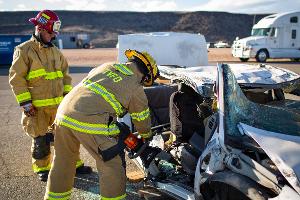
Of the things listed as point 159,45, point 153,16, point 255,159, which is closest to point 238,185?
point 255,159

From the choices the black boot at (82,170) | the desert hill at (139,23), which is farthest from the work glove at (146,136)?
the desert hill at (139,23)

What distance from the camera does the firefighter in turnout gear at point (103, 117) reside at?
10.5 ft

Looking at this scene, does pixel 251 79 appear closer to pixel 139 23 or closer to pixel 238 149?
pixel 238 149

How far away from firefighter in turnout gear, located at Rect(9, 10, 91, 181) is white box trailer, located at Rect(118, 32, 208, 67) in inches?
105

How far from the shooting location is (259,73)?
12.5 feet

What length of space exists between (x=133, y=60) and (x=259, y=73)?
Result: 133cm

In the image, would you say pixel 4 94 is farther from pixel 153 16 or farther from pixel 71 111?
pixel 153 16

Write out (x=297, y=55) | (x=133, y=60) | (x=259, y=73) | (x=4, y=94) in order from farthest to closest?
1. (x=297, y=55)
2. (x=4, y=94)
3. (x=259, y=73)
4. (x=133, y=60)

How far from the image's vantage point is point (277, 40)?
21078 mm

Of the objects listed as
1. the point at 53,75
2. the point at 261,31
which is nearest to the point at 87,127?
the point at 53,75

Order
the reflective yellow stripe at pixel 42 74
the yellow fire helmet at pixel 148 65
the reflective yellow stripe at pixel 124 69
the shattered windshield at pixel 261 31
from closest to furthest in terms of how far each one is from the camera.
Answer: the reflective yellow stripe at pixel 124 69 < the yellow fire helmet at pixel 148 65 < the reflective yellow stripe at pixel 42 74 < the shattered windshield at pixel 261 31

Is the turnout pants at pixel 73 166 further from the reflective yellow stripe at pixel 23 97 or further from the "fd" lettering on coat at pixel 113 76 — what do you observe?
the reflective yellow stripe at pixel 23 97

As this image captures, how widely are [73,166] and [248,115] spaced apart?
1708mm

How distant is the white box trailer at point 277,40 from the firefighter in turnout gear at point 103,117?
61.1 feet
